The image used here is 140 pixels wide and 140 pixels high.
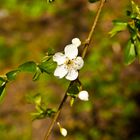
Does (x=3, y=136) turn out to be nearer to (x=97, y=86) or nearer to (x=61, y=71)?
(x=97, y=86)

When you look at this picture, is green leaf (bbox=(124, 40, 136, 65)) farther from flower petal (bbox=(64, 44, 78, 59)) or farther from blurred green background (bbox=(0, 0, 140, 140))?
blurred green background (bbox=(0, 0, 140, 140))

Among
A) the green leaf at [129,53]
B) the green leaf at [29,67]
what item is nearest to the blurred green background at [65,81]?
the green leaf at [129,53]

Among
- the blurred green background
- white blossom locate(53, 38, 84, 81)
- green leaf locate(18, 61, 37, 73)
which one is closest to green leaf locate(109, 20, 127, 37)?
white blossom locate(53, 38, 84, 81)

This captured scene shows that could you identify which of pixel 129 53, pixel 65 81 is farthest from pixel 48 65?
pixel 65 81

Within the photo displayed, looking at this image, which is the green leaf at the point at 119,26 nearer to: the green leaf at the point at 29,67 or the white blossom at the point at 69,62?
the white blossom at the point at 69,62

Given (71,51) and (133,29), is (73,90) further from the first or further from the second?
(133,29)

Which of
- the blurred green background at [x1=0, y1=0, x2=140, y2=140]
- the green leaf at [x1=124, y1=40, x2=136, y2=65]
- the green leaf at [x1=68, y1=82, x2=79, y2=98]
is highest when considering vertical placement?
the green leaf at [x1=124, y1=40, x2=136, y2=65]

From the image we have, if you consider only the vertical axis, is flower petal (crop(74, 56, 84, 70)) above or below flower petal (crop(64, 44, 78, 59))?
below

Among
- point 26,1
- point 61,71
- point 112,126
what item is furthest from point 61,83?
point 61,71
